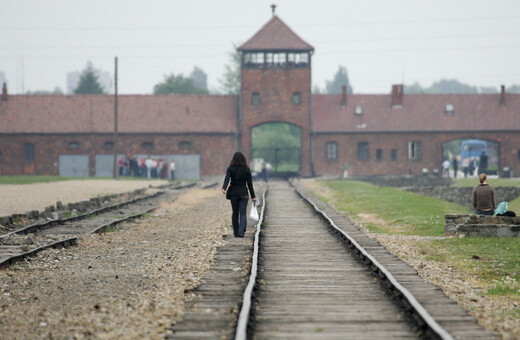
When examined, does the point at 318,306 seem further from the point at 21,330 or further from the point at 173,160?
the point at 173,160

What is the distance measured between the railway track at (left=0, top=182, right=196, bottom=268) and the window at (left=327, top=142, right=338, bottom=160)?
107 ft

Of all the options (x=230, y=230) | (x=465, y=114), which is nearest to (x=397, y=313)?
(x=230, y=230)

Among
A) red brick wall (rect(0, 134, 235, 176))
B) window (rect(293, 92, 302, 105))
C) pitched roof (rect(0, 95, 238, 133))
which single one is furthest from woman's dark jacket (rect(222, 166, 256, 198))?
red brick wall (rect(0, 134, 235, 176))

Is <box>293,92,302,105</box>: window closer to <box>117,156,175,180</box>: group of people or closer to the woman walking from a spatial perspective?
<box>117,156,175,180</box>: group of people

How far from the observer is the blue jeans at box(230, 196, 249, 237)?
49.4ft

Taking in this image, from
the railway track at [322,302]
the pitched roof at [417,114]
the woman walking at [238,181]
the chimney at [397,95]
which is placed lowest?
the railway track at [322,302]

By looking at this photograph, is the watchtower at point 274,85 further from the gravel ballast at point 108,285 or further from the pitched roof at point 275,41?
the gravel ballast at point 108,285

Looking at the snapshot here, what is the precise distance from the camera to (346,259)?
480 inches

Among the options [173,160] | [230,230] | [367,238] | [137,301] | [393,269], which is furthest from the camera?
[173,160]

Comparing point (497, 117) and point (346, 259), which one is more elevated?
point (497, 117)

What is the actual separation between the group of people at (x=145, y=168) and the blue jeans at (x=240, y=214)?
37742 millimetres

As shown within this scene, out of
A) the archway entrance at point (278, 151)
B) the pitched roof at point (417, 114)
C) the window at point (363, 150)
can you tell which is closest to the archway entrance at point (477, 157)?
the pitched roof at point (417, 114)

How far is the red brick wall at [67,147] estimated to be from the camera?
56562 millimetres

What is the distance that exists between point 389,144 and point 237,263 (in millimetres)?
47395
